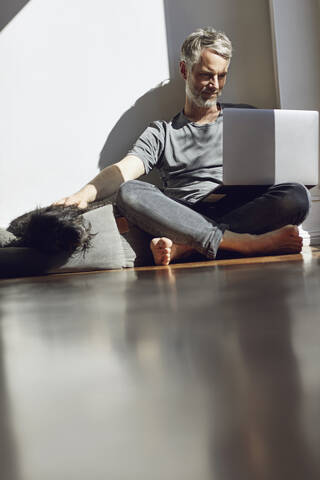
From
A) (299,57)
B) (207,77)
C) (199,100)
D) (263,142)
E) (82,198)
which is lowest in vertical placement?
(82,198)

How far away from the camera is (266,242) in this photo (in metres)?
2.26

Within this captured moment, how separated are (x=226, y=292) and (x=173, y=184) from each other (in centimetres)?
178

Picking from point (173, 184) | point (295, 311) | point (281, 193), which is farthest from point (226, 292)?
point (173, 184)

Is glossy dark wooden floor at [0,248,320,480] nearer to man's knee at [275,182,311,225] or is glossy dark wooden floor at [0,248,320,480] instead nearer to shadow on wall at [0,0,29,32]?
man's knee at [275,182,311,225]

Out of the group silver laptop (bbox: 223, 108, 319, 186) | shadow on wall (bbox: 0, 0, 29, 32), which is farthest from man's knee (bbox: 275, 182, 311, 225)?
shadow on wall (bbox: 0, 0, 29, 32)

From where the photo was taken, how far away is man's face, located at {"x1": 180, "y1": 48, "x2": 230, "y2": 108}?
2717 millimetres

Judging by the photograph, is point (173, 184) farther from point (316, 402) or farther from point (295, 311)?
point (316, 402)

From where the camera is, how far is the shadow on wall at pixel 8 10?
2938 millimetres

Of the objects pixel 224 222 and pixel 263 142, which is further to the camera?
pixel 224 222

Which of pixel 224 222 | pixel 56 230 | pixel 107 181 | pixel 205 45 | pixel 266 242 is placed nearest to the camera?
pixel 56 230

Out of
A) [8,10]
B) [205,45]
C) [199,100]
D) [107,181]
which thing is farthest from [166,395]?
[8,10]

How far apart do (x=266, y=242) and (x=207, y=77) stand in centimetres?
99

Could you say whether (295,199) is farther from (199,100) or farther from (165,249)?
(199,100)

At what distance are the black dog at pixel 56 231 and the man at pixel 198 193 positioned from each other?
0.15 m
